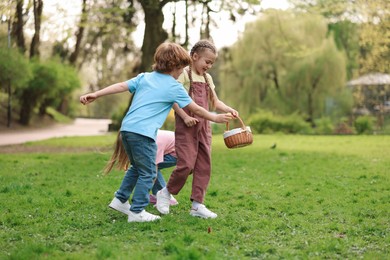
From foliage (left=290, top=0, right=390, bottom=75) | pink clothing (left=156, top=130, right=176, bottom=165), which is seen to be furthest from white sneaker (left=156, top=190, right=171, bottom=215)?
foliage (left=290, top=0, right=390, bottom=75)

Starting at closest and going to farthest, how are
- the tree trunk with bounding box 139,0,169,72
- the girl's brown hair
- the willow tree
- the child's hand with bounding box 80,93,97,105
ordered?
1. the child's hand with bounding box 80,93,97,105
2. the girl's brown hair
3. the tree trunk with bounding box 139,0,169,72
4. the willow tree

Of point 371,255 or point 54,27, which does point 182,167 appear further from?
point 54,27

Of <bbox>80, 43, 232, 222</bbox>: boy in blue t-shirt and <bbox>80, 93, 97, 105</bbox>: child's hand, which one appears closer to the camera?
<bbox>80, 93, 97, 105</bbox>: child's hand

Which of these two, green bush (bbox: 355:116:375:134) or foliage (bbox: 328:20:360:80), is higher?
foliage (bbox: 328:20:360:80)

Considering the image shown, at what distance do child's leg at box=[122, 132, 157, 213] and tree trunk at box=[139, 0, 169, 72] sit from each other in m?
9.87

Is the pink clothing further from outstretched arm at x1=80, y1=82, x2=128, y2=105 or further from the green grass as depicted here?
outstretched arm at x1=80, y1=82, x2=128, y2=105

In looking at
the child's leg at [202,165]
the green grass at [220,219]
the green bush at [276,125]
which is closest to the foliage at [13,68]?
the green bush at [276,125]


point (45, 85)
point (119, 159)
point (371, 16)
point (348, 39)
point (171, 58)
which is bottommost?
point (45, 85)

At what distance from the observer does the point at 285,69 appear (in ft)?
104

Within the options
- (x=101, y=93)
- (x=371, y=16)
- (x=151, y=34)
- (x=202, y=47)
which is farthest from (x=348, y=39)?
(x=101, y=93)

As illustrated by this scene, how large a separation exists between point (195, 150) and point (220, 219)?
712mm

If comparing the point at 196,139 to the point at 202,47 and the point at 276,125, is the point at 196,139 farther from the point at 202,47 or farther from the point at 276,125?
the point at 276,125

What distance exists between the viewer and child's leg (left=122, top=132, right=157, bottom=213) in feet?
17.9

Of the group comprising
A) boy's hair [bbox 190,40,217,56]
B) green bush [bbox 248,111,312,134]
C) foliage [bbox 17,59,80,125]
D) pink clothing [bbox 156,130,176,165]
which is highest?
boy's hair [bbox 190,40,217,56]
